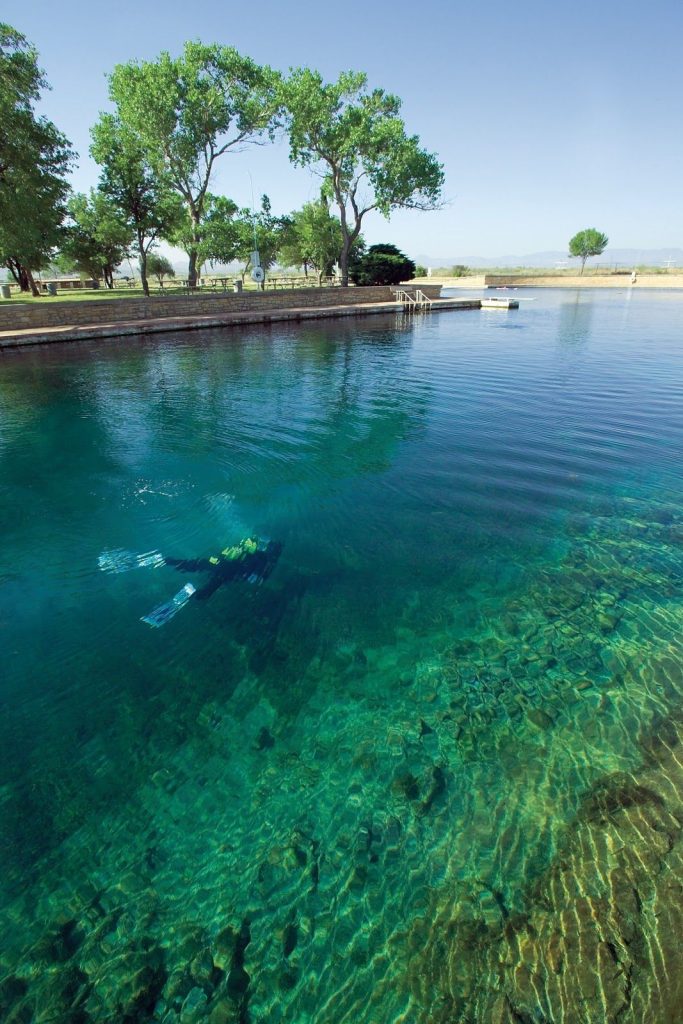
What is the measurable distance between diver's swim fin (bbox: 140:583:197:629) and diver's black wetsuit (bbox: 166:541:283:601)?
11 cm

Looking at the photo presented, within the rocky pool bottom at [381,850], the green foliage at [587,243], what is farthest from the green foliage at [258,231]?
the green foliage at [587,243]

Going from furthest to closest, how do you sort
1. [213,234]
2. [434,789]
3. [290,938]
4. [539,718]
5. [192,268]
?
1. [192,268]
2. [213,234]
3. [539,718]
4. [434,789]
5. [290,938]

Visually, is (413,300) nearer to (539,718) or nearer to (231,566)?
(231,566)

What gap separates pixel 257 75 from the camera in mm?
30266

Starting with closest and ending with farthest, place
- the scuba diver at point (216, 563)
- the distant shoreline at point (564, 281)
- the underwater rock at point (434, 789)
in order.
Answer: the underwater rock at point (434, 789) → the scuba diver at point (216, 563) → the distant shoreline at point (564, 281)

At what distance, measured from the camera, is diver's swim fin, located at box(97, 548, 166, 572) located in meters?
5.76

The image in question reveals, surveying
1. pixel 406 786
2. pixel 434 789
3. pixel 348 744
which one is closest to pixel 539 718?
pixel 434 789

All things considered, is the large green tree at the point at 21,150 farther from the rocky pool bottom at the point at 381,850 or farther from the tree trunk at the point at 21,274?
the rocky pool bottom at the point at 381,850

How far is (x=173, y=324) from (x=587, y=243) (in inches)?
3038

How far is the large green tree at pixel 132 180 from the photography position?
27.8m

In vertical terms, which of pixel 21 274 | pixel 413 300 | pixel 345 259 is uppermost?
pixel 345 259

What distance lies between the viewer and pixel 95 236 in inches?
1387

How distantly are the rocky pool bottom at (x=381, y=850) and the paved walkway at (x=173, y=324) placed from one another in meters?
22.3

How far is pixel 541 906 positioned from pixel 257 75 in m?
41.0
